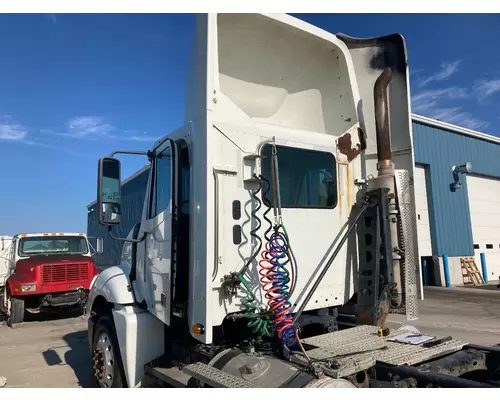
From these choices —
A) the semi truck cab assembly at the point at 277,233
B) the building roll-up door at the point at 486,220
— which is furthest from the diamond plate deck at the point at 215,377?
the building roll-up door at the point at 486,220

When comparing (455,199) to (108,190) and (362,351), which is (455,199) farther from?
(108,190)

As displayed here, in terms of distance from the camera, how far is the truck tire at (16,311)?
9.87 meters

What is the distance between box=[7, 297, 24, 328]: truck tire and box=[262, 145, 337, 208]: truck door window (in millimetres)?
9010

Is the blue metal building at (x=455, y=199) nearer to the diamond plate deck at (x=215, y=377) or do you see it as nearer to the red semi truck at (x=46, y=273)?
the red semi truck at (x=46, y=273)

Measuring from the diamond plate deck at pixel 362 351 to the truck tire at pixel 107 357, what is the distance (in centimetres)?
187

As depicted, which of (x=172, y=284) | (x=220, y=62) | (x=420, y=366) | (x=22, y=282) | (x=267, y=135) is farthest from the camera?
(x=22, y=282)

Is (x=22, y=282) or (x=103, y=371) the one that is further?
(x=22, y=282)

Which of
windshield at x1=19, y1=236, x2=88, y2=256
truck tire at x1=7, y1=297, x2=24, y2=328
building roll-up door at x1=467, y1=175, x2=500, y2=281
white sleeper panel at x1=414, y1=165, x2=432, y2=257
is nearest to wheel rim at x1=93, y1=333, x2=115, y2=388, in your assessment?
truck tire at x1=7, y1=297, x2=24, y2=328

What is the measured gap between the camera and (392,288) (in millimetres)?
3695

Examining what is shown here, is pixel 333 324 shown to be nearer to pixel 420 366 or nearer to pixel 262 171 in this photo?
pixel 420 366

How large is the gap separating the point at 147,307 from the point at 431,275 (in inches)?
599

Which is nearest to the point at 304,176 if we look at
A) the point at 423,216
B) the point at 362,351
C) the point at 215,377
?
the point at 362,351

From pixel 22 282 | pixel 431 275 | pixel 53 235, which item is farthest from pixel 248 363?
pixel 431 275

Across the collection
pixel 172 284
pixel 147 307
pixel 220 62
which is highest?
pixel 220 62
